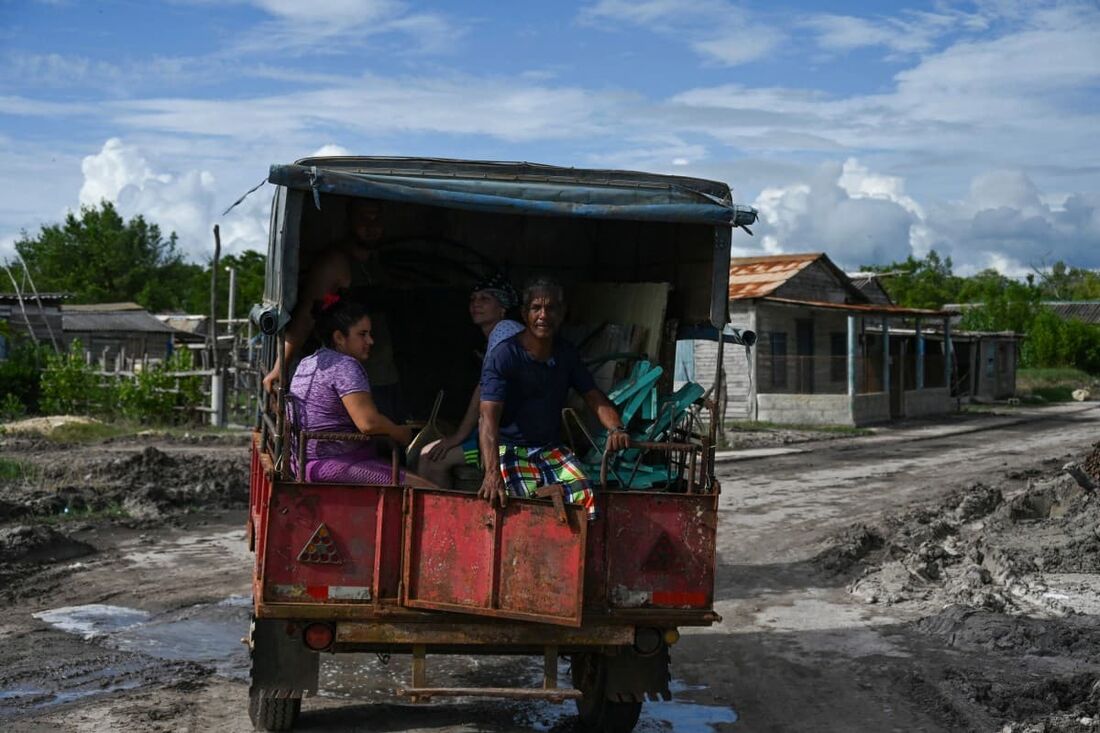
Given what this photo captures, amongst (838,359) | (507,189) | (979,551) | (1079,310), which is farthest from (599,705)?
(1079,310)

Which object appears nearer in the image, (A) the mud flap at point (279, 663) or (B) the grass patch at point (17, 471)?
(A) the mud flap at point (279, 663)

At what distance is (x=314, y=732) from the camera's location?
595cm

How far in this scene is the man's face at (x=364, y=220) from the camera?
26.5 feet

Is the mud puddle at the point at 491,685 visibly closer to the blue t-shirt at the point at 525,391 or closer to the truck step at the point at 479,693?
the truck step at the point at 479,693

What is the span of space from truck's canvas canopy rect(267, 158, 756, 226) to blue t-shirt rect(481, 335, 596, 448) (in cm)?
71

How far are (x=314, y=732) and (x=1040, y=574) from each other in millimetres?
6797

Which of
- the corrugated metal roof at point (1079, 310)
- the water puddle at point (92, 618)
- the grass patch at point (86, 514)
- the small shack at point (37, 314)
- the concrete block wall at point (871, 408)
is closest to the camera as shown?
the water puddle at point (92, 618)

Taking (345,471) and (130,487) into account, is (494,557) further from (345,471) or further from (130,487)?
(130,487)

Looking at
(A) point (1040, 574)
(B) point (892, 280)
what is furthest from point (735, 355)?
(B) point (892, 280)

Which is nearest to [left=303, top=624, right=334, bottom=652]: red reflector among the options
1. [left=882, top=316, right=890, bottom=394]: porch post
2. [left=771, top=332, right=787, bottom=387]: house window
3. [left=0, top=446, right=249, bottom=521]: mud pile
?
[left=0, top=446, right=249, bottom=521]: mud pile

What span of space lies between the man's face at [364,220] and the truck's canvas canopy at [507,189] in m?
1.70

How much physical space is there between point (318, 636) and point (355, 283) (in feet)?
12.6

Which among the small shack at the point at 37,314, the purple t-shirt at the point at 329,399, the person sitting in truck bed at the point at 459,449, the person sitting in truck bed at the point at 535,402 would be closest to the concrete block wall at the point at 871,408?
the small shack at the point at 37,314

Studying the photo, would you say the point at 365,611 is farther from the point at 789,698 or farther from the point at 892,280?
the point at 892,280
